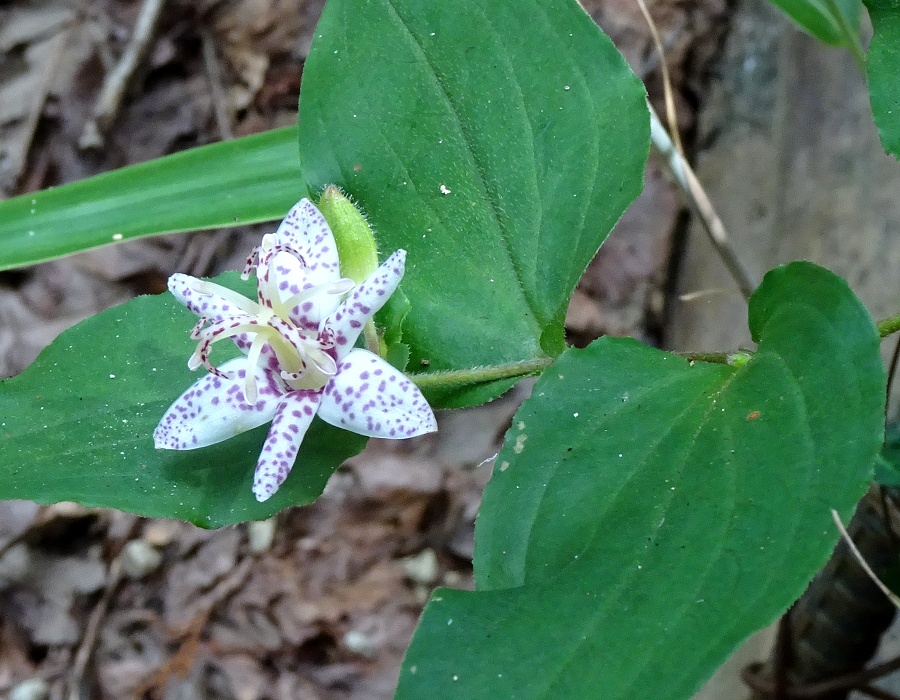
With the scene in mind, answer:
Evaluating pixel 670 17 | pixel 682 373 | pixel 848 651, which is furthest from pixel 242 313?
pixel 670 17

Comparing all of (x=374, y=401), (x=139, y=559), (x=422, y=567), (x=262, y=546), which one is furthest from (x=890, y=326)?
(x=139, y=559)

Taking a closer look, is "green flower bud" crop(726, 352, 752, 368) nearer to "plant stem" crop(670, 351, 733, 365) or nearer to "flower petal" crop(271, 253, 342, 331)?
"plant stem" crop(670, 351, 733, 365)

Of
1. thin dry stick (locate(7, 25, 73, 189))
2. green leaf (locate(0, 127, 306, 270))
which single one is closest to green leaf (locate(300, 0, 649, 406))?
green leaf (locate(0, 127, 306, 270))

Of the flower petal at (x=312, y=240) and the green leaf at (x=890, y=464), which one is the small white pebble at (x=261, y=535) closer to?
the flower petal at (x=312, y=240)

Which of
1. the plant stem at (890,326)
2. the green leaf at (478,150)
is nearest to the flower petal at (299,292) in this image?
the green leaf at (478,150)

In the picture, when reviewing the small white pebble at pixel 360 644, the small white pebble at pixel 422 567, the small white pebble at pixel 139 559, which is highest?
the small white pebble at pixel 422 567

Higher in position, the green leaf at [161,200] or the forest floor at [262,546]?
the green leaf at [161,200]

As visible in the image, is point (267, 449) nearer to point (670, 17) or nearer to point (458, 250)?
point (458, 250)
